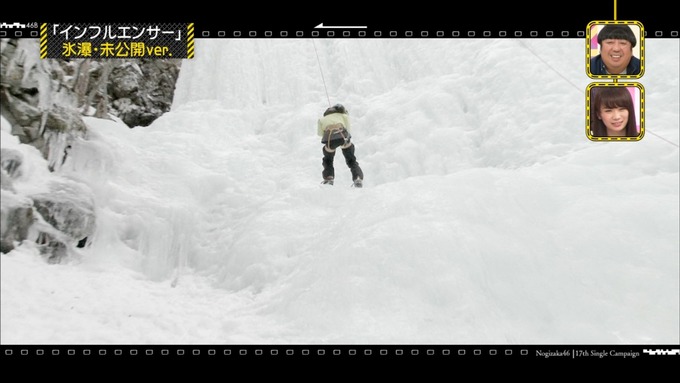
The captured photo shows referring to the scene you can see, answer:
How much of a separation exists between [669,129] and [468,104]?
3.24 meters

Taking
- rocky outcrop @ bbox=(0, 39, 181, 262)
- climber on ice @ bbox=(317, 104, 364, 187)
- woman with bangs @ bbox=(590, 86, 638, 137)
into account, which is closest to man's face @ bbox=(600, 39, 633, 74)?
woman with bangs @ bbox=(590, 86, 638, 137)

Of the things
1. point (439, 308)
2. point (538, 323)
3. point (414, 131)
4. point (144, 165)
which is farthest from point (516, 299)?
point (144, 165)

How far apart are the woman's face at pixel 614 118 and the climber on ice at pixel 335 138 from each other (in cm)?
321

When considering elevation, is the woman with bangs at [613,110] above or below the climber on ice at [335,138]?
below

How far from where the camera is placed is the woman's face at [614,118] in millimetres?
4762

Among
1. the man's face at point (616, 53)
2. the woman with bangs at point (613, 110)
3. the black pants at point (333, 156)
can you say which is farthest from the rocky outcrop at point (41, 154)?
the man's face at point (616, 53)

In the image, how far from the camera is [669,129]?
6262 millimetres

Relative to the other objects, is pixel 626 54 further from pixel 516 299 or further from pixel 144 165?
pixel 144 165

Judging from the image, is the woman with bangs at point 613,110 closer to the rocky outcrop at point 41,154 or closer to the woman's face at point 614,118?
the woman's face at point 614,118

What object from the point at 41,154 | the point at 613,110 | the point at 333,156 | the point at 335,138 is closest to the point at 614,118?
the point at 613,110

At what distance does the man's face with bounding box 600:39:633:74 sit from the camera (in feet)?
15.0

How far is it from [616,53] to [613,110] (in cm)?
51

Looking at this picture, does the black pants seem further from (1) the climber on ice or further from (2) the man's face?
(2) the man's face
